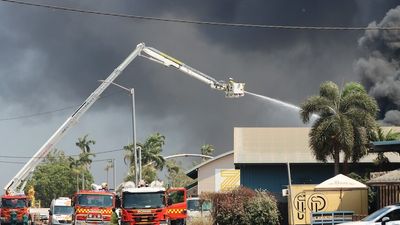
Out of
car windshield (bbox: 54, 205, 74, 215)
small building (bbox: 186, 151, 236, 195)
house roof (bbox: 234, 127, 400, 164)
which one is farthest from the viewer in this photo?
small building (bbox: 186, 151, 236, 195)

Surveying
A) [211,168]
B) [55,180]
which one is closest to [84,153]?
[55,180]

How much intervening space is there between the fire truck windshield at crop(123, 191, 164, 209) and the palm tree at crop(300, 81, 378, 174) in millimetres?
10899

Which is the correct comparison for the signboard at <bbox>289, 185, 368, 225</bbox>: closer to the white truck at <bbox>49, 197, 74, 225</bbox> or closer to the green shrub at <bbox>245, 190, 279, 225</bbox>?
the green shrub at <bbox>245, 190, 279, 225</bbox>

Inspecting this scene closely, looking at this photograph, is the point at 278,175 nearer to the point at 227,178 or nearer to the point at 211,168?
the point at 227,178

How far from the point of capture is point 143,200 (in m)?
32.3

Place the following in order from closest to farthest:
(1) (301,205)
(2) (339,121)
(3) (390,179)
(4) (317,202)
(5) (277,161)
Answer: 1. (3) (390,179)
2. (4) (317,202)
3. (1) (301,205)
4. (2) (339,121)
5. (5) (277,161)

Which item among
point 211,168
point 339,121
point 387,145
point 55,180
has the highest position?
point 339,121

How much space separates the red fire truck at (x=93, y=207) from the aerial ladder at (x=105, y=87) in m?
13.7

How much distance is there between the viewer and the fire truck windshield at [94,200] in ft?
116

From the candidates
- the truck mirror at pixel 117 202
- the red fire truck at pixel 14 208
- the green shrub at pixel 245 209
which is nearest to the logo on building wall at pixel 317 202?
the green shrub at pixel 245 209

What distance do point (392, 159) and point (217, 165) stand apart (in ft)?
69.3

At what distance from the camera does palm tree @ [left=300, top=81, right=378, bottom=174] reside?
3728 centimetres

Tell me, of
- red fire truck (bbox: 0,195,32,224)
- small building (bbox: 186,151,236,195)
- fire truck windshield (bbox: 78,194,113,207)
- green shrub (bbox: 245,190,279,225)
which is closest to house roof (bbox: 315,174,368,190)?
green shrub (bbox: 245,190,279,225)

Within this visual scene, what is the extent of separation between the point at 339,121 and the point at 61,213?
20245 millimetres
